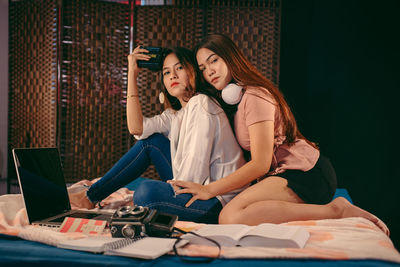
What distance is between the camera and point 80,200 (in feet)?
5.08

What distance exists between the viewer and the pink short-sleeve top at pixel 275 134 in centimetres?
132

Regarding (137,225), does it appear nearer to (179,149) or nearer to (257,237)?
(257,237)

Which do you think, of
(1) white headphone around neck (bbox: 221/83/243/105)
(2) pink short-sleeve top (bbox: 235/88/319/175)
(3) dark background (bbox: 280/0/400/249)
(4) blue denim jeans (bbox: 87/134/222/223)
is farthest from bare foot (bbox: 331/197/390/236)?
(3) dark background (bbox: 280/0/400/249)

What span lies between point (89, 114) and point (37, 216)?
1983 mm

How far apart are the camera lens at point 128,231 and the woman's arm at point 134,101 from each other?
0.77 m

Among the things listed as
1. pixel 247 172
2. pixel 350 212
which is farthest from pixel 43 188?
pixel 350 212

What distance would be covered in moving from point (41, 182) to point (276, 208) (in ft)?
2.80

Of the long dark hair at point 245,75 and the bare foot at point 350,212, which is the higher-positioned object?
the long dark hair at point 245,75

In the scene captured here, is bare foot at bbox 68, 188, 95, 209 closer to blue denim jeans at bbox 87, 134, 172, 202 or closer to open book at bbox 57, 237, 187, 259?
blue denim jeans at bbox 87, 134, 172, 202

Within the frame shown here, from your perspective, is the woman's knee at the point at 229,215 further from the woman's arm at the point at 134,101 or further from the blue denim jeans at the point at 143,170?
the woman's arm at the point at 134,101

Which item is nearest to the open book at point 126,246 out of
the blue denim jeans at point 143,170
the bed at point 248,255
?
the bed at point 248,255

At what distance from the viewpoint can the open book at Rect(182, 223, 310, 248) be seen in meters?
0.90

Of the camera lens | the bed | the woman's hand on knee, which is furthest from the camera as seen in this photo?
the woman's hand on knee

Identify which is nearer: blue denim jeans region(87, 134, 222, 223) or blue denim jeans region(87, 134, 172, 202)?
blue denim jeans region(87, 134, 222, 223)
